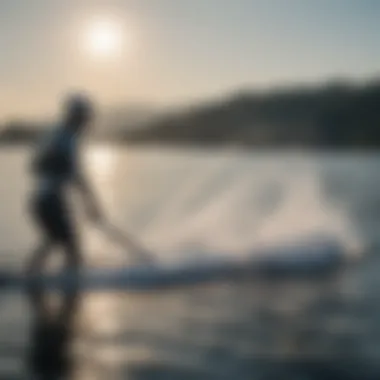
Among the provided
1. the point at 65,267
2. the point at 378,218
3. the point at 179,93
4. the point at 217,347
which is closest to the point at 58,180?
the point at 65,267

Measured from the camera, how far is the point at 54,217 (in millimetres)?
2988

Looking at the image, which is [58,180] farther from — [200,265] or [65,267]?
[200,265]

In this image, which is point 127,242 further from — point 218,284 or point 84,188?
point 218,284

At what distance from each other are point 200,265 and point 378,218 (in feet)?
2.15

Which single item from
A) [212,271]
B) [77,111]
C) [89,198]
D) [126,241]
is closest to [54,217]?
[89,198]

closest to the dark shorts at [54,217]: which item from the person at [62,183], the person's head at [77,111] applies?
the person at [62,183]

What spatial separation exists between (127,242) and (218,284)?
0.42 meters

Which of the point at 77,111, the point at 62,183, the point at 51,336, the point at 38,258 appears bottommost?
the point at 51,336

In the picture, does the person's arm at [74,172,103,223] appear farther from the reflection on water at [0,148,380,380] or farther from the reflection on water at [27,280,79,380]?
the reflection on water at [27,280,79,380]

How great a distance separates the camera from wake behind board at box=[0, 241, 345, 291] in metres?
3.08

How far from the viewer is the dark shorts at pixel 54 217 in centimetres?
297

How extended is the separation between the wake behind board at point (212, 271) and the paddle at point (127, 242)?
57mm

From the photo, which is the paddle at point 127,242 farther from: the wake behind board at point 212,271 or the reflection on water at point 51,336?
the reflection on water at point 51,336

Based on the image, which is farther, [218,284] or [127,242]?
[218,284]
